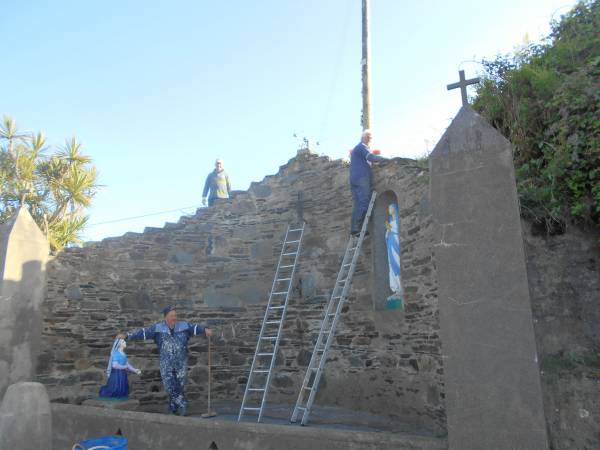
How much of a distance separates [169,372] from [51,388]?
214 centimetres

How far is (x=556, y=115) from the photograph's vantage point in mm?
6344

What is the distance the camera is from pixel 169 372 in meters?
7.27

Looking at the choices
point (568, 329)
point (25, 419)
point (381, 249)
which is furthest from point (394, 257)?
point (25, 419)

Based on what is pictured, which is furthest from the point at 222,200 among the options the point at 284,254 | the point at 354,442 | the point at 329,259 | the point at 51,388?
the point at 354,442

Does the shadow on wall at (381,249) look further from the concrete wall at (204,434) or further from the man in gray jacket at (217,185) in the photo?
the man in gray jacket at (217,185)

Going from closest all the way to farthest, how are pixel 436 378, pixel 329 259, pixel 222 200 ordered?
pixel 436 378, pixel 329 259, pixel 222 200

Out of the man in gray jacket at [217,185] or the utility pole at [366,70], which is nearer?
the man in gray jacket at [217,185]

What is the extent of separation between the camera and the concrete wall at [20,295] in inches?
295

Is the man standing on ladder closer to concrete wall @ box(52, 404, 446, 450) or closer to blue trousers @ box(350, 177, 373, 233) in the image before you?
blue trousers @ box(350, 177, 373, 233)

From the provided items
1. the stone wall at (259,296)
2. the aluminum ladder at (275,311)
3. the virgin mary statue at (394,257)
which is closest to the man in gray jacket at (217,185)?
Answer: the stone wall at (259,296)

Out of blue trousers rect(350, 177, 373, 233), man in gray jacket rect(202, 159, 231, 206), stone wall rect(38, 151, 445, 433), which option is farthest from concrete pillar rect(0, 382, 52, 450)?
man in gray jacket rect(202, 159, 231, 206)

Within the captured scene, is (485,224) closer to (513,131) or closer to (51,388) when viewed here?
(513,131)

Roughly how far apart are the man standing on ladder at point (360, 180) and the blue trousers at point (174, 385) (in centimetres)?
346

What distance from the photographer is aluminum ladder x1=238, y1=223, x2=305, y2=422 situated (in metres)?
8.44
